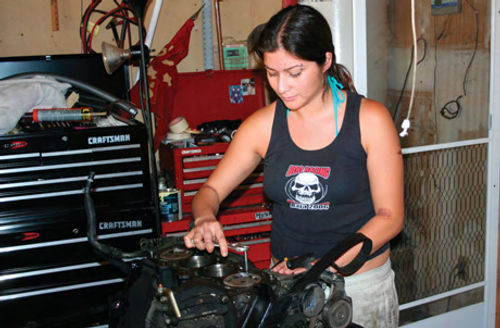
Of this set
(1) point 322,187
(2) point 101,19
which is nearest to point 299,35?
(1) point 322,187

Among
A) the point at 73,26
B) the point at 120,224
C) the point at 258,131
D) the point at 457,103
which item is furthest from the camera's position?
the point at 73,26

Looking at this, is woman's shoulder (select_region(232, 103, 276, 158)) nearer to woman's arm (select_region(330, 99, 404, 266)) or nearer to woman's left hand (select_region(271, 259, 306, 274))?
woman's arm (select_region(330, 99, 404, 266))

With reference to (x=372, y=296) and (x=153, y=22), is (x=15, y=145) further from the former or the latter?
(x=372, y=296)

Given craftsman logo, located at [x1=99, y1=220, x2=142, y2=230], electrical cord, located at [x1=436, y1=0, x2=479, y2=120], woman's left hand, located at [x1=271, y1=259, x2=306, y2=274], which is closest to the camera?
woman's left hand, located at [x1=271, y1=259, x2=306, y2=274]

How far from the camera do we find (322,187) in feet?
4.26

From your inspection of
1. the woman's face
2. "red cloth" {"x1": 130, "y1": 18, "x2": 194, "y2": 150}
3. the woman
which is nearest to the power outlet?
the woman

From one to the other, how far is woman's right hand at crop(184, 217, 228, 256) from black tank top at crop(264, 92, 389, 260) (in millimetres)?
225

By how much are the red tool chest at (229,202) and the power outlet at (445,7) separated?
1.00 metres

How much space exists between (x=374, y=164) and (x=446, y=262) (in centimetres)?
121

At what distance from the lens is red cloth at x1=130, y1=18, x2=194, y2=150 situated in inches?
98.7

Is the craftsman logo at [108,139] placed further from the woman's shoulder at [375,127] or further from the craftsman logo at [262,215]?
the woman's shoulder at [375,127]

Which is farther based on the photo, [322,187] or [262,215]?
[262,215]

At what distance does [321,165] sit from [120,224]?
1008 millimetres

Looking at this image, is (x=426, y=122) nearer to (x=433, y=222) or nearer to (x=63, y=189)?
(x=433, y=222)
